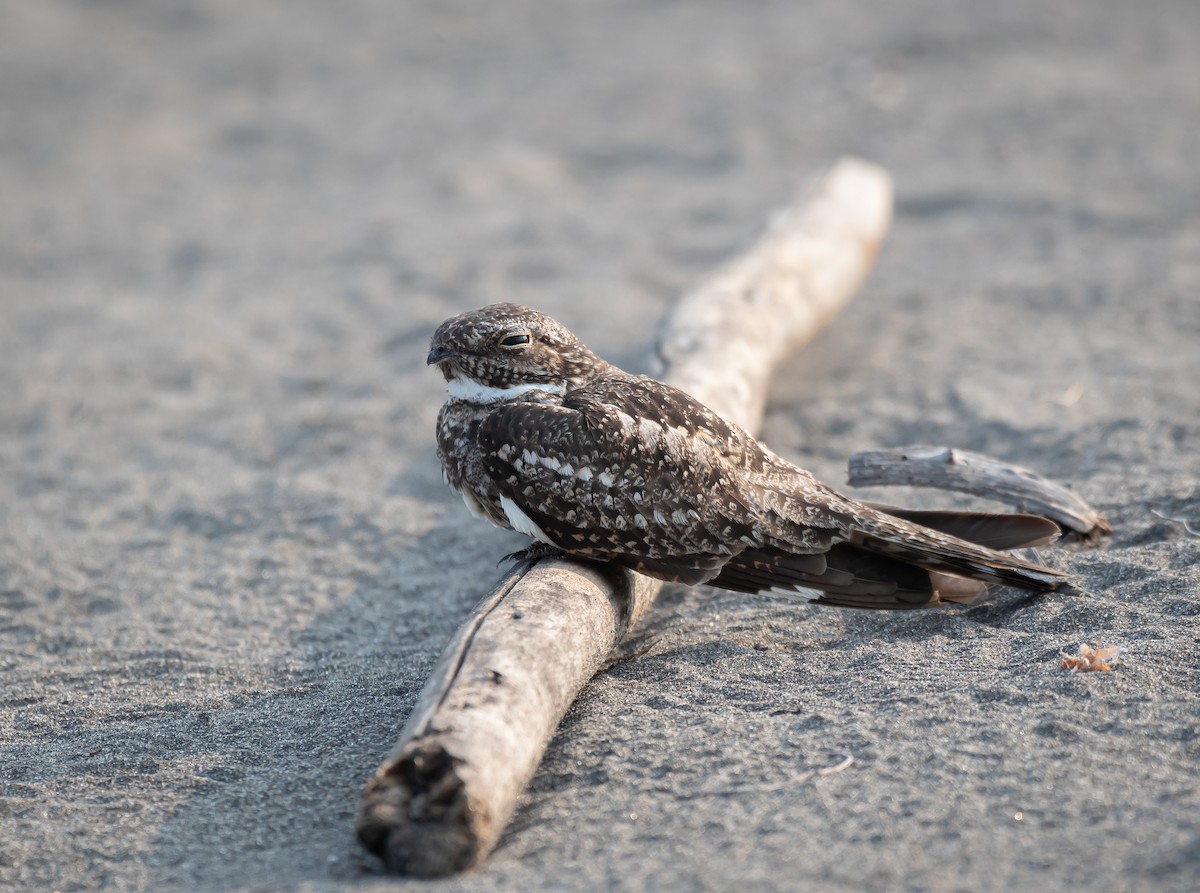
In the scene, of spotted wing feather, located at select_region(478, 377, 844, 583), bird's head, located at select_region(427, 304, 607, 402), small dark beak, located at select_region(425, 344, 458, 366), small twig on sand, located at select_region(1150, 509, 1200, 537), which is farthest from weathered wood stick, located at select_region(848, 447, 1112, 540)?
small dark beak, located at select_region(425, 344, 458, 366)

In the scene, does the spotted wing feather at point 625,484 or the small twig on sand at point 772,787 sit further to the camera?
the spotted wing feather at point 625,484

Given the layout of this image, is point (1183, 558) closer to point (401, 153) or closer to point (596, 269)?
point (596, 269)

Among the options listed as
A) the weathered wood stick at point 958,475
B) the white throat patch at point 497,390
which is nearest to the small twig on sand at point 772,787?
the white throat patch at point 497,390

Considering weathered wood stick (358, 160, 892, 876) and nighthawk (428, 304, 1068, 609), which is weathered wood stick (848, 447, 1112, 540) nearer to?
nighthawk (428, 304, 1068, 609)

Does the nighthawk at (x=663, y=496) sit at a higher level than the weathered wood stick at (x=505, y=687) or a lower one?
higher

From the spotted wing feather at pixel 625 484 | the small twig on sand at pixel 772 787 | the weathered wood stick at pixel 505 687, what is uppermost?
the spotted wing feather at pixel 625 484

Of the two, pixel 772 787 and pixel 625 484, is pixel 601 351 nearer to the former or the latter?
pixel 625 484

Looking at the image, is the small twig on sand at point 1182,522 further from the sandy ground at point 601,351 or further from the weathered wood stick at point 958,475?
the weathered wood stick at point 958,475

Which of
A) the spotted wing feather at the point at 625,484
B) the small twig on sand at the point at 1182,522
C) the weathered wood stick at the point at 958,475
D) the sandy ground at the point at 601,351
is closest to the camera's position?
the sandy ground at the point at 601,351
